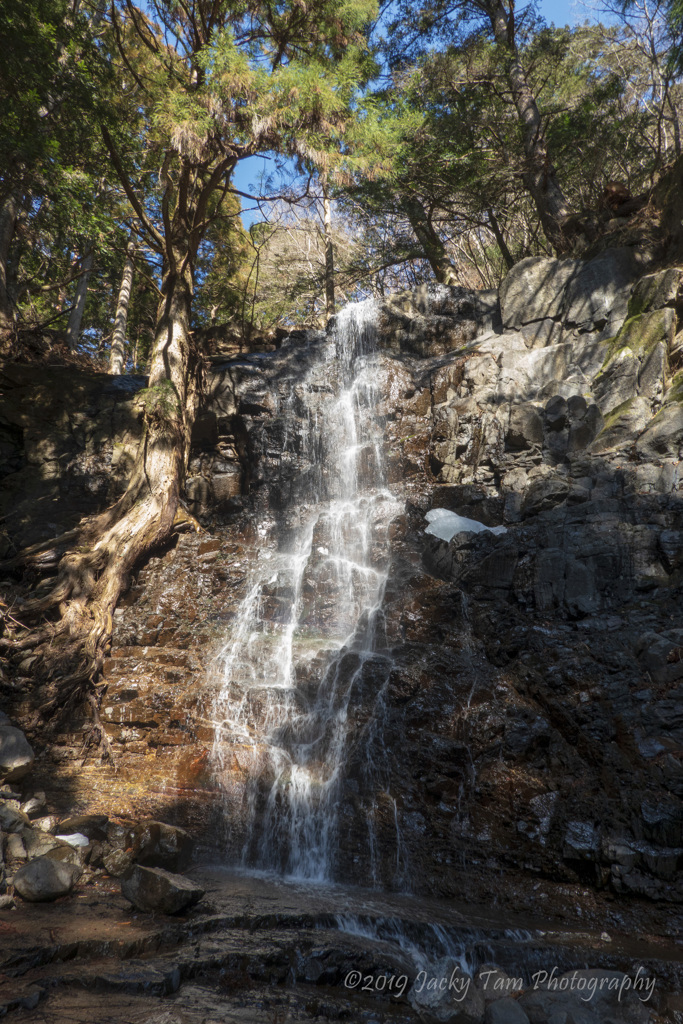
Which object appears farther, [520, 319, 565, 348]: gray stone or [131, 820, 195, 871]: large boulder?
[520, 319, 565, 348]: gray stone

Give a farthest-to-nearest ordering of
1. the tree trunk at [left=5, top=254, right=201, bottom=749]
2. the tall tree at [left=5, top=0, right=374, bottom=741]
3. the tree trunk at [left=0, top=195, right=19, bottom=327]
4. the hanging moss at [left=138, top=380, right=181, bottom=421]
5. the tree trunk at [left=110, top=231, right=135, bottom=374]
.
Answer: the tree trunk at [left=110, top=231, right=135, bottom=374] → the tree trunk at [left=0, top=195, right=19, bottom=327] → the hanging moss at [left=138, top=380, right=181, bottom=421] → the tall tree at [left=5, top=0, right=374, bottom=741] → the tree trunk at [left=5, top=254, right=201, bottom=749]

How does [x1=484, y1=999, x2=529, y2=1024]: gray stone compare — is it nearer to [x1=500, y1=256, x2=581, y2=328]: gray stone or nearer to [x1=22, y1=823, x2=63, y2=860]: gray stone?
[x1=22, y1=823, x2=63, y2=860]: gray stone

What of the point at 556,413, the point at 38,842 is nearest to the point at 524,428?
the point at 556,413

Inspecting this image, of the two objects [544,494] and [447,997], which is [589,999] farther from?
[544,494]

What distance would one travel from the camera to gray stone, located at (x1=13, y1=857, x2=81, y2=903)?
14.1ft

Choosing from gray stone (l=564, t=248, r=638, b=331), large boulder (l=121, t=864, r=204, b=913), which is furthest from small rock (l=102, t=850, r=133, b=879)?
gray stone (l=564, t=248, r=638, b=331)

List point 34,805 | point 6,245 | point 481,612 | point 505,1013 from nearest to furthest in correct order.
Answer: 1. point 505,1013
2. point 34,805
3. point 481,612
4. point 6,245

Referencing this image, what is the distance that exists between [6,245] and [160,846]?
38.3ft

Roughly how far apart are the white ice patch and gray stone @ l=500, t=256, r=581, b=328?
5109 mm

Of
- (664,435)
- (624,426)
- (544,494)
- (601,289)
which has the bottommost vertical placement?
(544,494)

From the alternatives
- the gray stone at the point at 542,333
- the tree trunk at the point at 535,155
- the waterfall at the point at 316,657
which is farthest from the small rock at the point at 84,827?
the tree trunk at the point at 535,155

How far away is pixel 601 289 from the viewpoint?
11539mm

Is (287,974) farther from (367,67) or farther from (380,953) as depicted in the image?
(367,67)

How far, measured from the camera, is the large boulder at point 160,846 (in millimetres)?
4965
